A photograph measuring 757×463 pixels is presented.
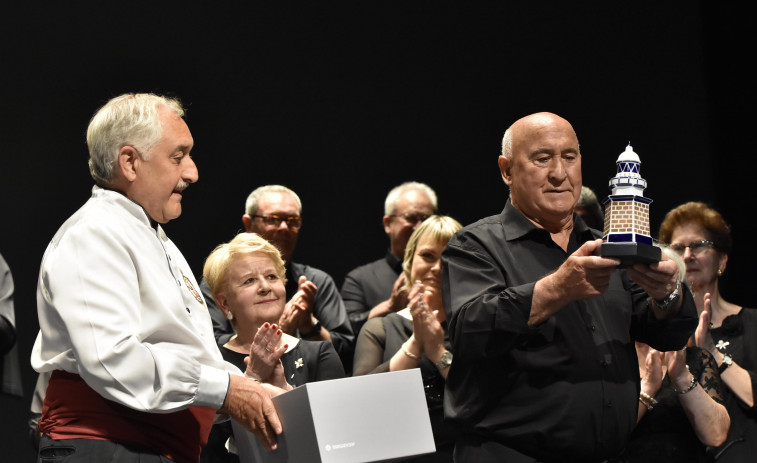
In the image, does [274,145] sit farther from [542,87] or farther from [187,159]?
[187,159]

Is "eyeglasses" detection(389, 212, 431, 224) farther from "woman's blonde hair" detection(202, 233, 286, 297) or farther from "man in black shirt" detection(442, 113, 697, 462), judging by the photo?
"man in black shirt" detection(442, 113, 697, 462)

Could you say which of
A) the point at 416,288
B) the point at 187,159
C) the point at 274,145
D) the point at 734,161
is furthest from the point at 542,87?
the point at 187,159

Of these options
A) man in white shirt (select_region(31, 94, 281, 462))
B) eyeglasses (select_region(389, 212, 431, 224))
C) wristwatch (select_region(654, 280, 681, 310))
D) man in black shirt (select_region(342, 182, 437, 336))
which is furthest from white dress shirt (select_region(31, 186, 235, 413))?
eyeglasses (select_region(389, 212, 431, 224))

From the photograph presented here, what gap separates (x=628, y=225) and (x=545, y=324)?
0.38 metres

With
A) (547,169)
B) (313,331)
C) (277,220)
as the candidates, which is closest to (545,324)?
(547,169)

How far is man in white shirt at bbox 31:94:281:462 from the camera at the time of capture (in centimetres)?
204

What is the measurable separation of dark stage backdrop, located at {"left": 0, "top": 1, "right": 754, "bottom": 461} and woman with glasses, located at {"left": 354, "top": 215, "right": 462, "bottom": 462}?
1718mm

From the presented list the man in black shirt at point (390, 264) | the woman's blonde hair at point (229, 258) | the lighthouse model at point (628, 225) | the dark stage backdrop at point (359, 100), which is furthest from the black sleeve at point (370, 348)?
the dark stage backdrop at point (359, 100)

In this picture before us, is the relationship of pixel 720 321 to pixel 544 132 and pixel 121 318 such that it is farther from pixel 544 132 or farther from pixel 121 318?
pixel 121 318

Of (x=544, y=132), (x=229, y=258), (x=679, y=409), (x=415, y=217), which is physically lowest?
(x=679, y=409)

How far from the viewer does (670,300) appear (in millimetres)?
2521

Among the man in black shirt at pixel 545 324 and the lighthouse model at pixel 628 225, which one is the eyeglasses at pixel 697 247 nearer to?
the man in black shirt at pixel 545 324

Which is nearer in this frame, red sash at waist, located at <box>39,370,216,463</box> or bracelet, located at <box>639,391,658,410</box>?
red sash at waist, located at <box>39,370,216,463</box>

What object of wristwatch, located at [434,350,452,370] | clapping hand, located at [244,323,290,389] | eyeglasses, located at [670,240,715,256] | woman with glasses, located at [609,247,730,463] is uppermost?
eyeglasses, located at [670,240,715,256]
